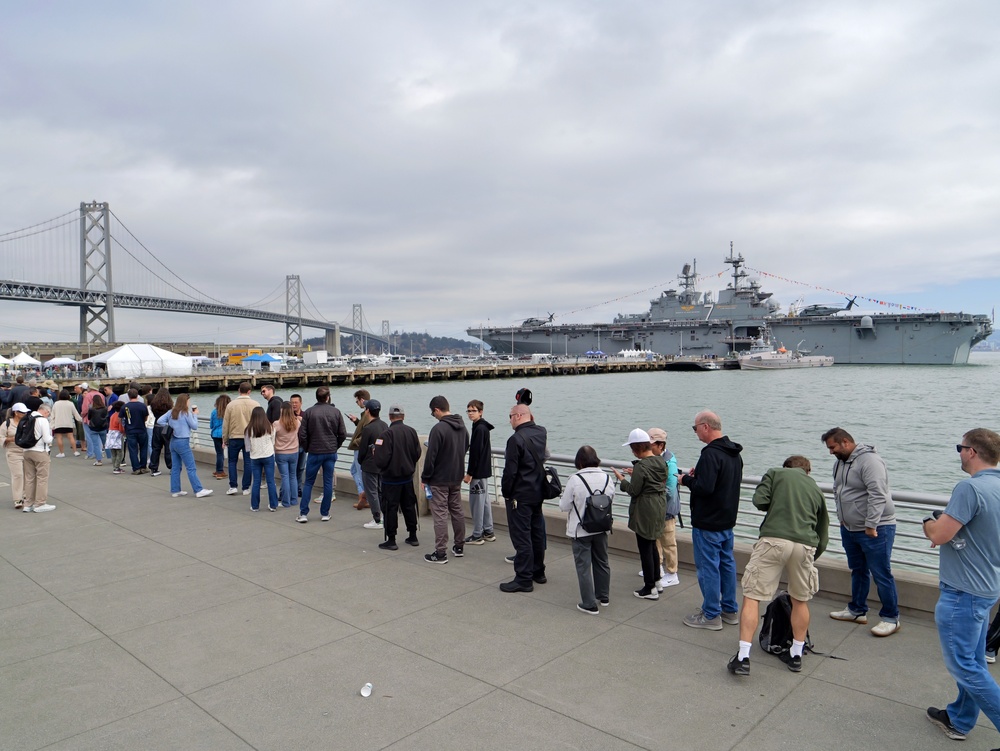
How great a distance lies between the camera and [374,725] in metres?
3.61

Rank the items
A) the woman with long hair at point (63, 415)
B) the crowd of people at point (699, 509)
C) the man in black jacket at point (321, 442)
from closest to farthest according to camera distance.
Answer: the crowd of people at point (699, 509) < the man in black jacket at point (321, 442) < the woman with long hair at point (63, 415)

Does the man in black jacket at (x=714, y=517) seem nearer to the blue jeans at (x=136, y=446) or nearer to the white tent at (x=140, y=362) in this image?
the blue jeans at (x=136, y=446)

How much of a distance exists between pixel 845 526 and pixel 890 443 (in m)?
21.0

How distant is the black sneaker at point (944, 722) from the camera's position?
3436 mm

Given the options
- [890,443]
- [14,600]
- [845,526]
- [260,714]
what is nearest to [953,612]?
[845,526]

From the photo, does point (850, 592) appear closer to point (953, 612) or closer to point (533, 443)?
point (953, 612)

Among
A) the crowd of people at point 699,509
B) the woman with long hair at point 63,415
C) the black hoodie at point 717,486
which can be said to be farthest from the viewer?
the woman with long hair at point 63,415

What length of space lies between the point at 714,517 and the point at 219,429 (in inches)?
384

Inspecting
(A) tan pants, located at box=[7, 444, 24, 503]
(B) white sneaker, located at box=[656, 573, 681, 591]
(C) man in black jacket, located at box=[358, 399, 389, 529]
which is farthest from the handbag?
(A) tan pants, located at box=[7, 444, 24, 503]

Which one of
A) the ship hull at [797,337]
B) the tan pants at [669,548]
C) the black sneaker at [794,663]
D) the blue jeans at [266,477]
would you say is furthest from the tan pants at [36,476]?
the ship hull at [797,337]

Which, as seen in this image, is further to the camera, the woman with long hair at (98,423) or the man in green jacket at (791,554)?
the woman with long hair at (98,423)

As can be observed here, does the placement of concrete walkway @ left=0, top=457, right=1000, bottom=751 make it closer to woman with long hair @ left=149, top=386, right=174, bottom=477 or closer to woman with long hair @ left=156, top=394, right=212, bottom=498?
woman with long hair @ left=156, top=394, right=212, bottom=498

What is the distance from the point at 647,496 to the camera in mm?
5480

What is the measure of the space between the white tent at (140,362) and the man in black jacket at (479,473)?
39.6 m
